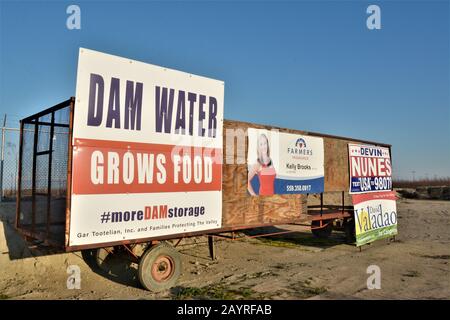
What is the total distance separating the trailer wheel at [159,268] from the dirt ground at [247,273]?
0.16 m

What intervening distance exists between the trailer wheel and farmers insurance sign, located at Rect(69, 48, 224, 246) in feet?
1.31

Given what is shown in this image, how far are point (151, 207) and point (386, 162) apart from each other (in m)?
9.69

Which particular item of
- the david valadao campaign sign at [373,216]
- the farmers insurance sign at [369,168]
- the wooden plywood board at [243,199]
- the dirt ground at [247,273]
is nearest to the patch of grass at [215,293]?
the dirt ground at [247,273]

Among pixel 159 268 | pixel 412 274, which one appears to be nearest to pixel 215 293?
pixel 159 268

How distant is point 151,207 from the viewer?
237 inches

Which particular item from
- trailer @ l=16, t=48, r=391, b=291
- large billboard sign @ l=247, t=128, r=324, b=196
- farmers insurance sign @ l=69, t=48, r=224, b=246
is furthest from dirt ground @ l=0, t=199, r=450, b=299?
large billboard sign @ l=247, t=128, r=324, b=196

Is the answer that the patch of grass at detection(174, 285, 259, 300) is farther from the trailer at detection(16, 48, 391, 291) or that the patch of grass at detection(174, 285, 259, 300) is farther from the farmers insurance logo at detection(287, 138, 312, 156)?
the farmers insurance logo at detection(287, 138, 312, 156)

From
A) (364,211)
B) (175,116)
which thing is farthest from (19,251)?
(364,211)

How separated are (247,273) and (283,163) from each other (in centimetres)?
260

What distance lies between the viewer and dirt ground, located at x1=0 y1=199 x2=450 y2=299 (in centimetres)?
638

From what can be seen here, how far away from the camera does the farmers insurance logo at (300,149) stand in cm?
886
